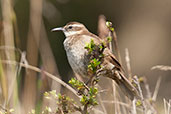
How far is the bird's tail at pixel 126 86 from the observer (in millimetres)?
3451

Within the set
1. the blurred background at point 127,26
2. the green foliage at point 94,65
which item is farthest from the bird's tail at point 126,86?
the blurred background at point 127,26

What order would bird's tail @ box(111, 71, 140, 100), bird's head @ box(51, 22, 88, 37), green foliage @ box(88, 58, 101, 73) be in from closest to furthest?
green foliage @ box(88, 58, 101, 73) → bird's tail @ box(111, 71, 140, 100) → bird's head @ box(51, 22, 88, 37)

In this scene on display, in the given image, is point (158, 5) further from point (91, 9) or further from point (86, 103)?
point (86, 103)

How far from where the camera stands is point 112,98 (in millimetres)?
3562

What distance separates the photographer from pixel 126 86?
11.8 ft

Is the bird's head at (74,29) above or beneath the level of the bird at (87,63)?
above

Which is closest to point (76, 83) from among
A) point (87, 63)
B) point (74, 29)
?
point (87, 63)

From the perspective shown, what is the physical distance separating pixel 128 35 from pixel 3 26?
5.28 m

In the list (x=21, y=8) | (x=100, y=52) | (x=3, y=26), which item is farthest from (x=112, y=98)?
(x=21, y=8)

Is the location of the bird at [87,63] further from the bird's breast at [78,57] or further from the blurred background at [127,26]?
the blurred background at [127,26]

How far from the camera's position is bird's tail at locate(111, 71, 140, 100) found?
11.3 ft

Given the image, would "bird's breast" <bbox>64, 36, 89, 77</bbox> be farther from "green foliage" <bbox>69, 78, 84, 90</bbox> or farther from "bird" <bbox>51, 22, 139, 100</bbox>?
"green foliage" <bbox>69, 78, 84, 90</bbox>

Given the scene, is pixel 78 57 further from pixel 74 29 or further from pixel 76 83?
pixel 74 29

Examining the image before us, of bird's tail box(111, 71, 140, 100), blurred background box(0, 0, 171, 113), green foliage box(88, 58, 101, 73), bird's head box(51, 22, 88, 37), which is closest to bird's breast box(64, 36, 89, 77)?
bird's tail box(111, 71, 140, 100)
